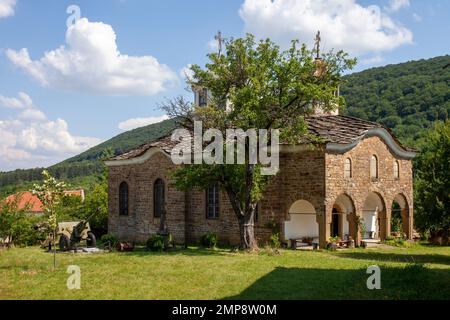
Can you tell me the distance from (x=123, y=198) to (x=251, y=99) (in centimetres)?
1474

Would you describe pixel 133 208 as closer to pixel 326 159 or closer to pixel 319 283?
pixel 326 159

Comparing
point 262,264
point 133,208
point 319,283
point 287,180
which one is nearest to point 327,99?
point 287,180

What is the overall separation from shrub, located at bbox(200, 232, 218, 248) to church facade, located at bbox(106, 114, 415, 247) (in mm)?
929

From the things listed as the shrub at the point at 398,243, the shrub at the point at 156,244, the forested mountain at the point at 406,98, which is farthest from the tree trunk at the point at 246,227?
the forested mountain at the point at 406,98

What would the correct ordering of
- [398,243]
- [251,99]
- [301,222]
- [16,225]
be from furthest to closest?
[16,225] < [398,243] < [301,222] < [251,99]

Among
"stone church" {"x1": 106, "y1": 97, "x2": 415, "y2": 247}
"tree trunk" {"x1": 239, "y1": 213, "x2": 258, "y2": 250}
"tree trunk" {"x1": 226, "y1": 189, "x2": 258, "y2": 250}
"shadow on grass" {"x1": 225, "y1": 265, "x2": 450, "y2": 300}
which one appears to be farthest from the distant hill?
"shadow on grass" {"x1": 225, "y1": 265, "x2": 450, "y2": 300}

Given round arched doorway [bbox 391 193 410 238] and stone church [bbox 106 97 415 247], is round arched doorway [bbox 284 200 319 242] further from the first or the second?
round arched doorway [bbox 391 193 410 238]

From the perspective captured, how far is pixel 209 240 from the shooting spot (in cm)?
2442

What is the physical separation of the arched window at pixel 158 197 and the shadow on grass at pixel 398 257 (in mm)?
11025

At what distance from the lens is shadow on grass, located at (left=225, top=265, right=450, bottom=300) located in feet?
39.4

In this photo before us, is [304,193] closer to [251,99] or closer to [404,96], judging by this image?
[251,99]

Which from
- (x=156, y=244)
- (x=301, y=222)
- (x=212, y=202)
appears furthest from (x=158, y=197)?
(x=301, y=222)

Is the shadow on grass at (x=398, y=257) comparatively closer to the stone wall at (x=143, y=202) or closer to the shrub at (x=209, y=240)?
the shrub at (x=209, y=240)

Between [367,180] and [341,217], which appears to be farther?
[341,217]
